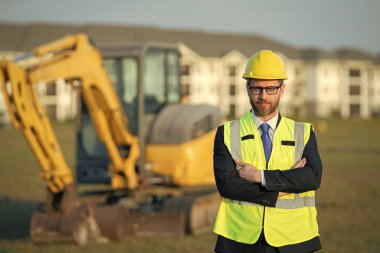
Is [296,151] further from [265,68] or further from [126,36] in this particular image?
[126,36]

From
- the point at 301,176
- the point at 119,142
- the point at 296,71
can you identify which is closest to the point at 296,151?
the point at 301,176

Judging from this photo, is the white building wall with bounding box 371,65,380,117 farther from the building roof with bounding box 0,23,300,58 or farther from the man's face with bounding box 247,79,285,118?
the man's face with bounding box 247,79,285,118

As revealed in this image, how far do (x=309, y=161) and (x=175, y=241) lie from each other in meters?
8.24

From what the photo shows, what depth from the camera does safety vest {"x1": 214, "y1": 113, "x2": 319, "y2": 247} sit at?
16.4 feet

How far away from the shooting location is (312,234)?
16.7 feet

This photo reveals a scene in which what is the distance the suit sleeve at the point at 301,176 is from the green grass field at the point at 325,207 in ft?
22.9

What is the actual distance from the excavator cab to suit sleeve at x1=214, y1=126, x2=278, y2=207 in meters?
9.64

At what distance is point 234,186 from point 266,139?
12.8 inches

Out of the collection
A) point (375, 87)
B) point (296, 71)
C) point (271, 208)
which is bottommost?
point (375, 87)

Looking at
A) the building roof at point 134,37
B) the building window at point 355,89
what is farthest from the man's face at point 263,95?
the building window at point 355,89

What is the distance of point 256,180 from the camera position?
495 cm

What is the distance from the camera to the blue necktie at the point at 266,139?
5055mm

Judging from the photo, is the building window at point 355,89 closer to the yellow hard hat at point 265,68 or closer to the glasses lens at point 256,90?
the yellow hard hat at point 265,68

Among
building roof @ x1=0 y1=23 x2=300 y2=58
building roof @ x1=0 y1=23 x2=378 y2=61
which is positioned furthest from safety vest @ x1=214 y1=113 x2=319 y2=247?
building roof @ x1=0 y1=23 x2=378 y2=61
